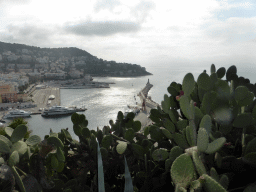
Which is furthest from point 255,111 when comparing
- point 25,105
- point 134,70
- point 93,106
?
point 134,70

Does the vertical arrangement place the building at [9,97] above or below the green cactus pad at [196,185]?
below

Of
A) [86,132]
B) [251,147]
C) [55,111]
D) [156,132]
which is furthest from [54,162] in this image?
[55,111]

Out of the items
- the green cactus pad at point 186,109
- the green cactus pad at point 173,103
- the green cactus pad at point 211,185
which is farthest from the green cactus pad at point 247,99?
the green cactus pad at point 211,185

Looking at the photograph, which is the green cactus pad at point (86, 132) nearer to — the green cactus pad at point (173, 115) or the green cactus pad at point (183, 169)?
the green cactus pad at point (173, 115)

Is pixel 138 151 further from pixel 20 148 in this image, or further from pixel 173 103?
pixel 20 148

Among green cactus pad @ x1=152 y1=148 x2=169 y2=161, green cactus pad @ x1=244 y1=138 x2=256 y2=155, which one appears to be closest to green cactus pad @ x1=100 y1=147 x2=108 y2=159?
green cactus pad @ x1=152 y1=148 x2=169 y2=161

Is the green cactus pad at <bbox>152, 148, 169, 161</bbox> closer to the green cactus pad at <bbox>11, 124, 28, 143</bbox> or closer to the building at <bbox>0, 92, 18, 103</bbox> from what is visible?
the green cactus pad at <bbox>11, 124, 28, 143</bbox>

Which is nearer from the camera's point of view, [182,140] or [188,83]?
[182,140]
